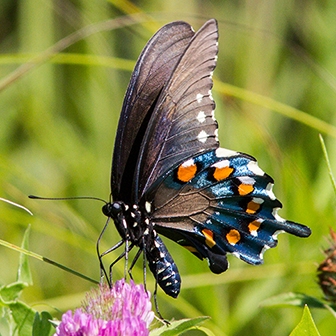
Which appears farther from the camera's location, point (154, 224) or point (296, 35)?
point (296, 35)

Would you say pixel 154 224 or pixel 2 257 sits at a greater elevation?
pixel 2 257

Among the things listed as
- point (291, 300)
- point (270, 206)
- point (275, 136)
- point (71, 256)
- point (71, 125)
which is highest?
point (71, 125)

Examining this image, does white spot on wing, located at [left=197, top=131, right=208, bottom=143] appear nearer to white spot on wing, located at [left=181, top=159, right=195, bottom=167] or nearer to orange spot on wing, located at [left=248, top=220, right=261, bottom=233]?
white spot on wing, located at [left=181, top=159, right=195, bottom=167]

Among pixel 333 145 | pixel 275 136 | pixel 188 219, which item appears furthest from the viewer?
pixel 275 136

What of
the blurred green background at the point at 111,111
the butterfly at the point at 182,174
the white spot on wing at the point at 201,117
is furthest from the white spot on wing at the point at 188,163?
the blurred green background at the point at 111,111

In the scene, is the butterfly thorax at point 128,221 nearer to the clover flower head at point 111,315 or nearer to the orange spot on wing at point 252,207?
the orange spot on wing at point 252,207

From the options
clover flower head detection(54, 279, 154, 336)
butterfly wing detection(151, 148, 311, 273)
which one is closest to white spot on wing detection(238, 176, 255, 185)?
butterfly wing detection(151, 148, 311, 273)

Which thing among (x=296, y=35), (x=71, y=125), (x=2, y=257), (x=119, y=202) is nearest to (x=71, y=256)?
(x=2, y=257)

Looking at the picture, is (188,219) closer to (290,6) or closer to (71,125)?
(71,125)

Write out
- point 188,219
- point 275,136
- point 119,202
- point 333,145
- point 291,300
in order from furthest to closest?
point 275,136, point 333,145, point 188,219, point 119,202, point 291,300
